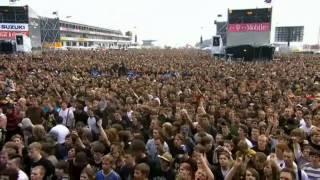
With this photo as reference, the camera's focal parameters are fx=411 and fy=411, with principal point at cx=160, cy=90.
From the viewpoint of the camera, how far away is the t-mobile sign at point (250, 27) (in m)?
35.5

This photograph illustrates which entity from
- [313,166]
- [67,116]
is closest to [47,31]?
[67,116]

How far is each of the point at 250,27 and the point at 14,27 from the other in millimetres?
22448

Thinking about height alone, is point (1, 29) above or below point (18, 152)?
above

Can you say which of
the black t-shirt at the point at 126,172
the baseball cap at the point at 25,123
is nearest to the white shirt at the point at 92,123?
the baseball cap at the point at 25,123

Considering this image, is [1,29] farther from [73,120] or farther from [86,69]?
[73,120]

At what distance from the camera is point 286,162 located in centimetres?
571

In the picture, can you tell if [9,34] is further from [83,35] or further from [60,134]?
[83,35]

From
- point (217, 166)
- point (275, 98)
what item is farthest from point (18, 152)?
point (275, 98)

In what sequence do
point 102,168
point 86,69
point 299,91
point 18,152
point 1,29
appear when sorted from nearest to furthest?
point 102,168 < point 18,152 < point 299,91 < point 86,69 < point 1,29

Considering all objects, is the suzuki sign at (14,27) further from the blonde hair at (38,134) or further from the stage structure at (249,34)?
the blonde hair at (38,134)

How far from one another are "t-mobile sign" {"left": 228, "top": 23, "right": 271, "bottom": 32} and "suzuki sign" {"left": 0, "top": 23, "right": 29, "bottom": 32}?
777 inches

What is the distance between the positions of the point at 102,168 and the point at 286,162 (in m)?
2.56

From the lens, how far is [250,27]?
118 feet

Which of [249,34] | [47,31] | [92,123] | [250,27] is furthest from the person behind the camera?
[47,31]
